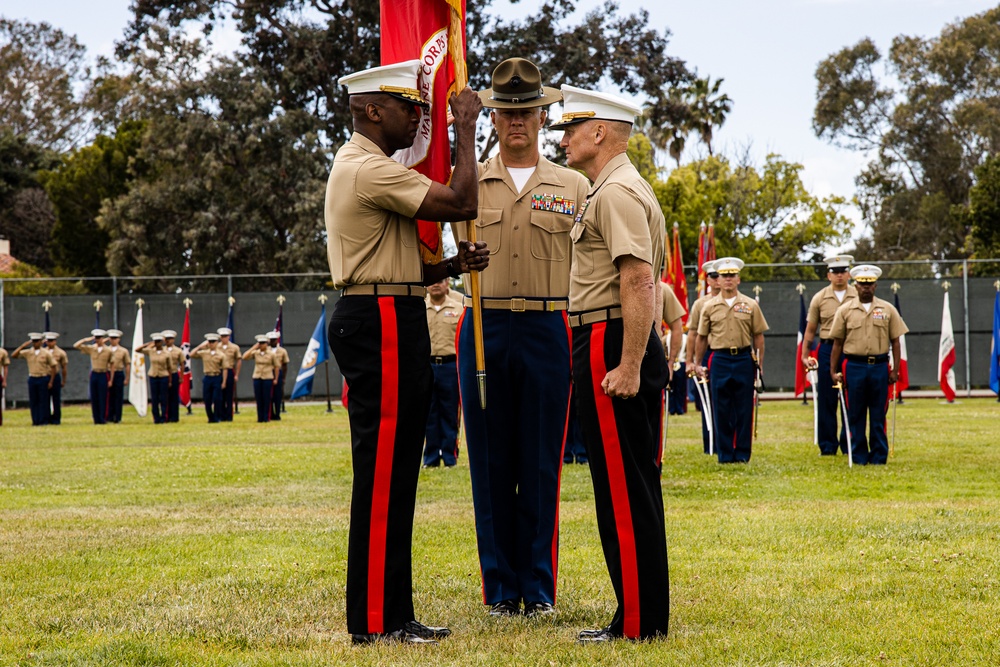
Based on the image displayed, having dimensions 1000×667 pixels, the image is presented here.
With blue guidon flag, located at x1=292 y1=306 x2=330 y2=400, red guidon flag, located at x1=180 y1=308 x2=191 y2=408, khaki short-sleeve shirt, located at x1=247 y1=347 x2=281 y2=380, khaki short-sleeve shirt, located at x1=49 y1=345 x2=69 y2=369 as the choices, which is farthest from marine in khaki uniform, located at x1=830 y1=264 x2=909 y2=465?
khaki short-sleeve shirt, located at x1=49 y1=345 x2=69 y2=369

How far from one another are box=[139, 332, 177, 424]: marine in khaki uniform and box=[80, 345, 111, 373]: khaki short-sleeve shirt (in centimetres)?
96

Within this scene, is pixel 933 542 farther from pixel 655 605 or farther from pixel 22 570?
pixel 22 570

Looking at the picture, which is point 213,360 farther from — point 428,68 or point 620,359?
point 620,359

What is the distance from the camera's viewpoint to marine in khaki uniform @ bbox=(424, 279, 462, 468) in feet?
44.6

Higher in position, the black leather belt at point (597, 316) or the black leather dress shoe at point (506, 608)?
the black leather belt at point (597, 316)

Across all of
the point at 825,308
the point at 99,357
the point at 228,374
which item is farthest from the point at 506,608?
the point at 99,357

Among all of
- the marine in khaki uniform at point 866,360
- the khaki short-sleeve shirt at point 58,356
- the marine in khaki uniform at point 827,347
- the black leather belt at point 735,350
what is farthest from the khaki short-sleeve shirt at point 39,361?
the marine in khaki uniform at point 866,360

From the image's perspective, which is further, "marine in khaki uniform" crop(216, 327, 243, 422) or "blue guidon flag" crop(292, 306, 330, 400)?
"marine in khaki uniform" crop(216, 327, 243, 422)

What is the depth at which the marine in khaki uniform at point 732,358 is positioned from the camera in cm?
1348

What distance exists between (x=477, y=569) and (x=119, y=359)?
71.6ft

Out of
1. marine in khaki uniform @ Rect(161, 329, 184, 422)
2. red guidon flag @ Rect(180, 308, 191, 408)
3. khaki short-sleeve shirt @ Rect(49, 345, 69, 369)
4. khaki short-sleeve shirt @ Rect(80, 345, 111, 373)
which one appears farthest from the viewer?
red guidon flag @ Rect(180, 308, 191, 408)

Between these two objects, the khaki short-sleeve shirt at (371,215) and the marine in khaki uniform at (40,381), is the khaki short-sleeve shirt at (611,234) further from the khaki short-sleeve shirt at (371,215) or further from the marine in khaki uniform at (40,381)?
the marine in khaki uniform at (40,381)

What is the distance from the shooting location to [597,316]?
16.7 feet

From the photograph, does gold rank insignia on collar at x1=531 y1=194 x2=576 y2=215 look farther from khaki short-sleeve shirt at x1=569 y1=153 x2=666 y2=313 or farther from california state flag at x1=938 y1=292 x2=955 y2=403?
california state flag at x1=938 y1=292 x2=955 y2=403
